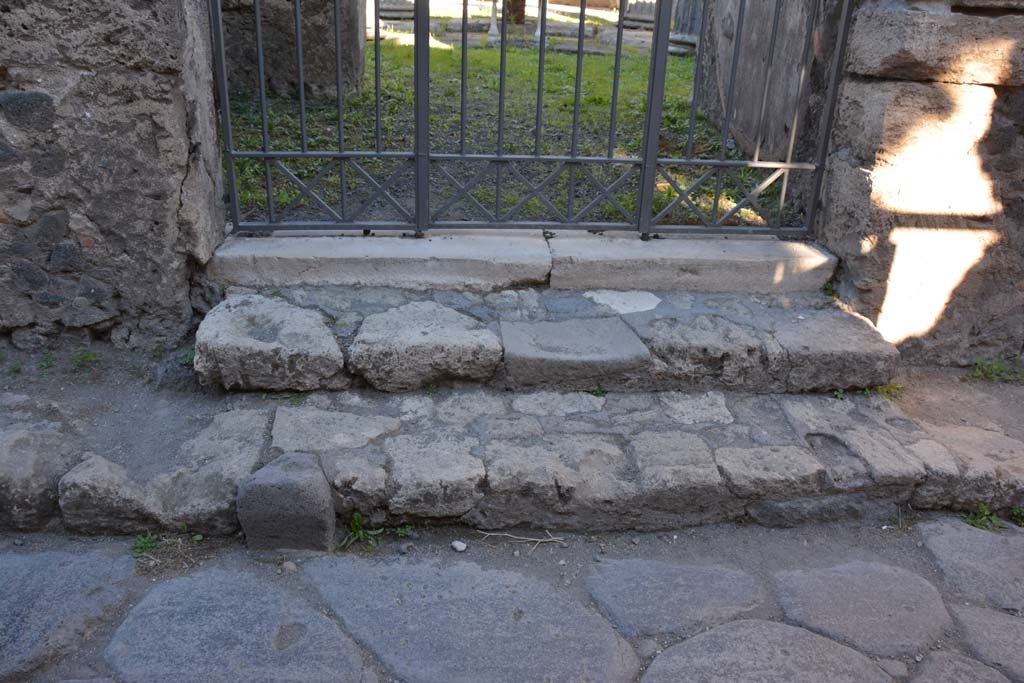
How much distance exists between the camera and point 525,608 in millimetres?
2551

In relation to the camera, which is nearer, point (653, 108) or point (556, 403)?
point (556, 403)

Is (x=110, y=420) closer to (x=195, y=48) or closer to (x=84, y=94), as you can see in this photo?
(x=84, y=94)

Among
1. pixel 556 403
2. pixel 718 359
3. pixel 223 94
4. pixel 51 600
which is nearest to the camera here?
pixel 51 600

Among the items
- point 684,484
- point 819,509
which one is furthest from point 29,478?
point 819,509

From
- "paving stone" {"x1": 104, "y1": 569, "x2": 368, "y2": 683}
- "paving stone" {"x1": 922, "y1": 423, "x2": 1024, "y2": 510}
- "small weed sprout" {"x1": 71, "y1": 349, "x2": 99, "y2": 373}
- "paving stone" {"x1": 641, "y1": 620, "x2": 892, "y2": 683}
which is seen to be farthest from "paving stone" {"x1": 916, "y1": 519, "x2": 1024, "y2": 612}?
"small weed sprout" {"x1": 71, "y1": 349, "x2": 99, "y2": 373}

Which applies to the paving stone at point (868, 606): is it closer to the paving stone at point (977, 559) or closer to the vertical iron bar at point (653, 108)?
the paving stone at point (977, 559)

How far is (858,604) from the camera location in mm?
2617

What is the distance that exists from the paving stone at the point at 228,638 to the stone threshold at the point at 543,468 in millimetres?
241

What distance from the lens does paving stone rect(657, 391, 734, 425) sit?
3271 mm

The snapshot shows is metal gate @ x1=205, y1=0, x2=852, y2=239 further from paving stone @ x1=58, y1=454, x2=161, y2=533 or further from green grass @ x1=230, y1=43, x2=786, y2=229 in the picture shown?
paving stone @ x1=58, y1=454, x2=161, y2=533

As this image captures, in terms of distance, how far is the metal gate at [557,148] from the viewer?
3.71m

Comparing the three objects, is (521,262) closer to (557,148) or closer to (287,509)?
(287,509)

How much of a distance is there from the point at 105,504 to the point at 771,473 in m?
2.26

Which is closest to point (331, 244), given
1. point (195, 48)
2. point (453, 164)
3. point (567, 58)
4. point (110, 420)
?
point (195, 48)
